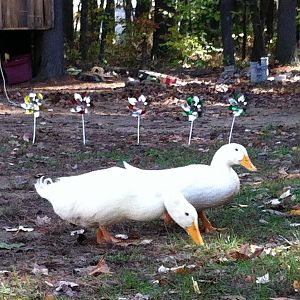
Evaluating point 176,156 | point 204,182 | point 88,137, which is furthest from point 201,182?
point 88,137

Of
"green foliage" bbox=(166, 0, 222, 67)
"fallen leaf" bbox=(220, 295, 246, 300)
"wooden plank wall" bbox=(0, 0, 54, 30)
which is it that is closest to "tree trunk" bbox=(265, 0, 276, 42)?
"green foliage" bbox=(166, 0, 222, 67)

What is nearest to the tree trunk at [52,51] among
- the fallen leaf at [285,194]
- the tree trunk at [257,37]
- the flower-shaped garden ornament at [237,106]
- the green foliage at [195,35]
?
the tree trunk at [257,37]

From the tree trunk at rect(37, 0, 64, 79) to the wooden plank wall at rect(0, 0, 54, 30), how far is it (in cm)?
15

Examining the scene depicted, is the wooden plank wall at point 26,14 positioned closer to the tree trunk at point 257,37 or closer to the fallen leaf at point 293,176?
the tree trunk at point 257,37

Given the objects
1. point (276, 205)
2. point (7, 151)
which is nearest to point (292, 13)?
point (7, 151)

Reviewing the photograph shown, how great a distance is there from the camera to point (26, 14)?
19.6 metres

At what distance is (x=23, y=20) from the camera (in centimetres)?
1955

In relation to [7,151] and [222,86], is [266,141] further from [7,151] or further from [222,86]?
[222,86]

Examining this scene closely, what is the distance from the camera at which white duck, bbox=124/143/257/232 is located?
544cm

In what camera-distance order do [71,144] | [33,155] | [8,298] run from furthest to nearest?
[71,144] < [33,155] < [8,298]

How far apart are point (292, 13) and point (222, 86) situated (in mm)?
5243

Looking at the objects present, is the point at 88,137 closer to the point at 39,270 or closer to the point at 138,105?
the point at 138,105

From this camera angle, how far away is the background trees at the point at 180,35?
24.1m

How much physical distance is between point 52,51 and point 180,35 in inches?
323
